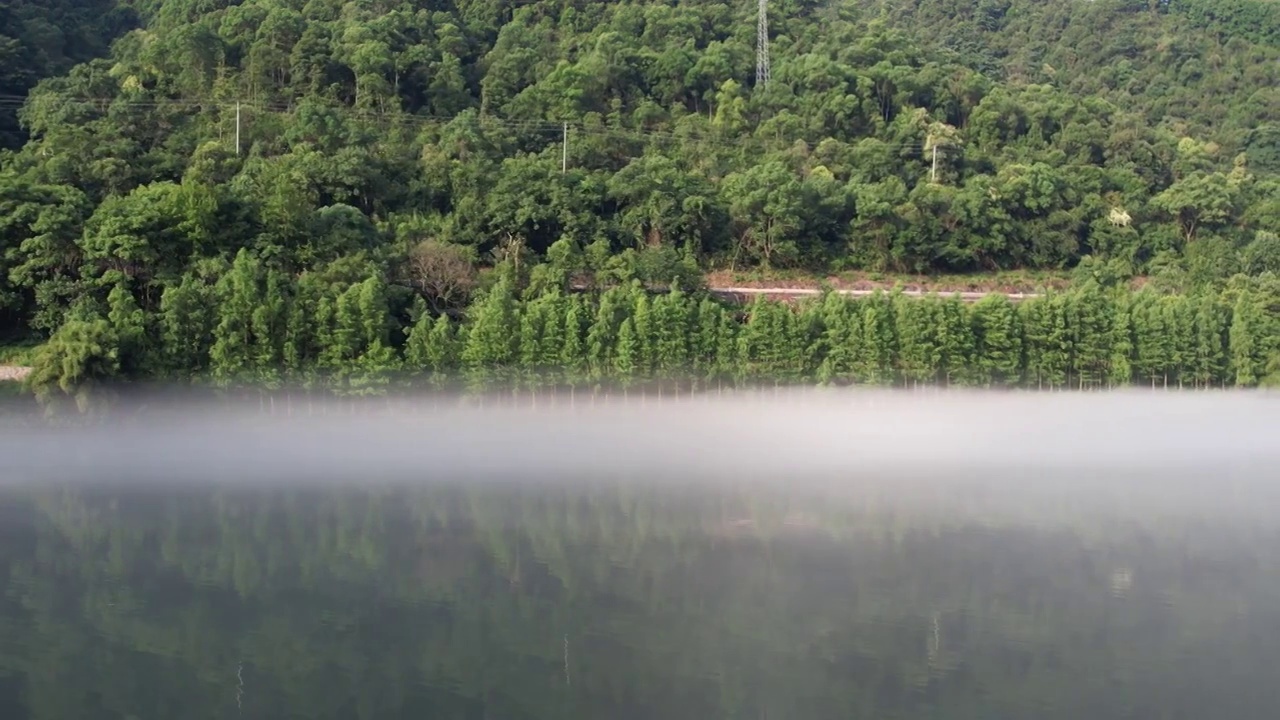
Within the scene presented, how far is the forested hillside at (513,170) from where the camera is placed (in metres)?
24.7

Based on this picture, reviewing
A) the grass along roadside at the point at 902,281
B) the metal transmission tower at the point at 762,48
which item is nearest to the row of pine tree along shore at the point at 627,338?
the grass along roadside at the point at 902,281

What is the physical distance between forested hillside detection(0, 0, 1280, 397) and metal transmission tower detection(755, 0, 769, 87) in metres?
0.52

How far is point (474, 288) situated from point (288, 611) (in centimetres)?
1337

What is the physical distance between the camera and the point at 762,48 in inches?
1583

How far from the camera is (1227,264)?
31.8 metres

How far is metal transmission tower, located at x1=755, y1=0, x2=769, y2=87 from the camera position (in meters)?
39.4

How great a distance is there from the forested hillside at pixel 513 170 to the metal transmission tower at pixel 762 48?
52 cm

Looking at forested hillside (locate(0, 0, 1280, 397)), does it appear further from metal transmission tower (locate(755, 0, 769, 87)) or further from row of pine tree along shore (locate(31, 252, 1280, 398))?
metal transmission tower (locate(755, 0, 769, 87))

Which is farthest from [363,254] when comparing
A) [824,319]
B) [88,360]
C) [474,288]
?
[824,319]

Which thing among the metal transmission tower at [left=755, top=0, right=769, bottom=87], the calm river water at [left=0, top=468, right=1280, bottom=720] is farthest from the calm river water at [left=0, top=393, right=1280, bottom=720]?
the metal transmission tower at [left=755, top=0, right=769, bottom=87]

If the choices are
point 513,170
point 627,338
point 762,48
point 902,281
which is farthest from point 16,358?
point 762,48

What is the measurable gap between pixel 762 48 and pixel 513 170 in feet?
43.3

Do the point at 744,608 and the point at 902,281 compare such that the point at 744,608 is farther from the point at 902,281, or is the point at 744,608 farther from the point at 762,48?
the point at 762,48

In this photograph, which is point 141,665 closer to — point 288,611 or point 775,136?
point 288,611
